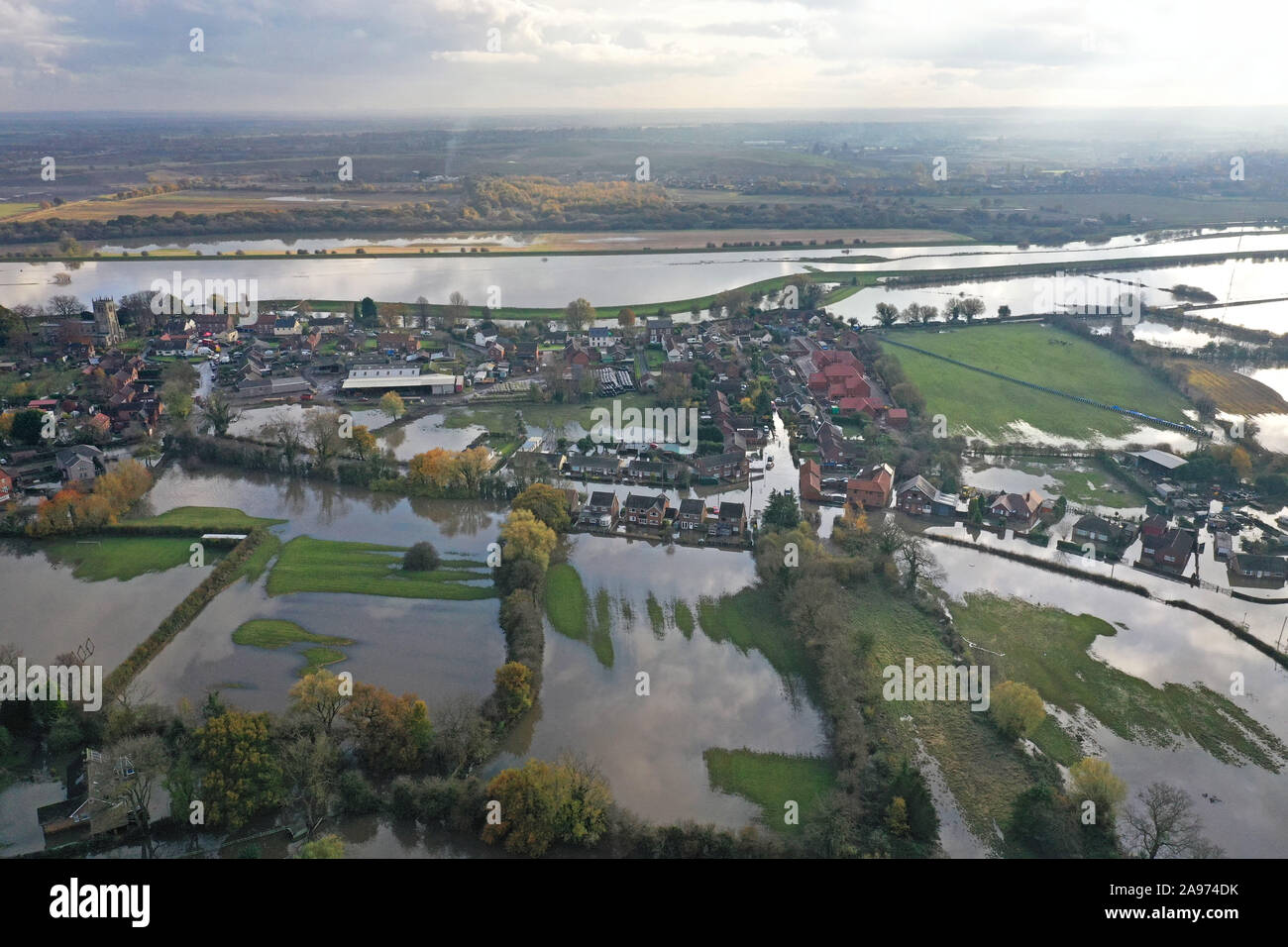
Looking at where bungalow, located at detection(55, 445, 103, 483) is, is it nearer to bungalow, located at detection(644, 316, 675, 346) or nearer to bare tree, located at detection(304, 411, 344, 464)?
bare tree, located at detection(304, 411, 344, 464)

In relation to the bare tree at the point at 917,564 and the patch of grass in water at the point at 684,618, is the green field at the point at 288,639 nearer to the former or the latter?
the patch of grass in water at the point at 684,618

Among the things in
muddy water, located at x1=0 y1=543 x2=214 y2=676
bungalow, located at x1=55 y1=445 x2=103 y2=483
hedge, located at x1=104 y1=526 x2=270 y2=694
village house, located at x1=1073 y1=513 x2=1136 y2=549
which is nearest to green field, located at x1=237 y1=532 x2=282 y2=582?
hedge, located at x1=104 y1=526 x2=270 y2=694

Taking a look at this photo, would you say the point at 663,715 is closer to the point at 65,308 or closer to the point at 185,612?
the point at 185,612

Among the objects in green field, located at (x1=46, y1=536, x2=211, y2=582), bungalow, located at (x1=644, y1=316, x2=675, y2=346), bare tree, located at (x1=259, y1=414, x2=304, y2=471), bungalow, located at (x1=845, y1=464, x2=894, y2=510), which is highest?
bungalow, located at (x1=644, y1=316, x2=675, y2=346)

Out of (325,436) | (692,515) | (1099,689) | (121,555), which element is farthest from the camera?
(325,436)

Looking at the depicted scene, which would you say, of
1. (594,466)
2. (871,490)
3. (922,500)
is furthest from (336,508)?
(922,500)

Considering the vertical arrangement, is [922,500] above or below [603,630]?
above
